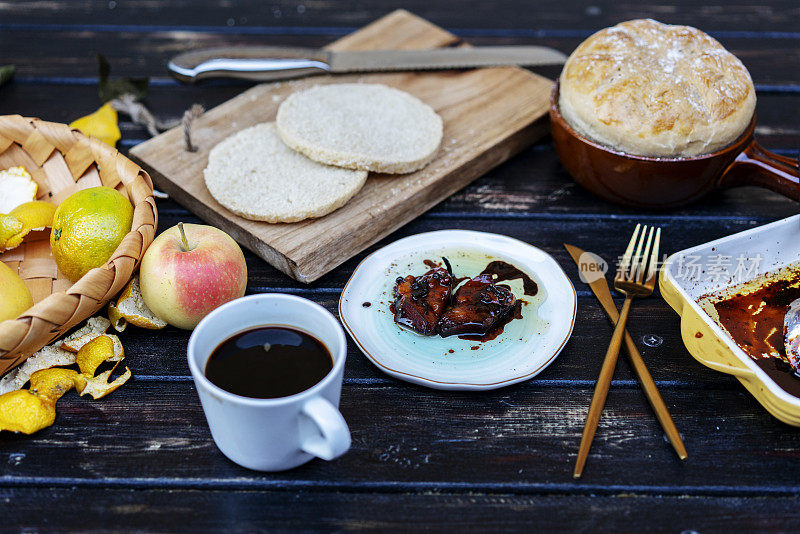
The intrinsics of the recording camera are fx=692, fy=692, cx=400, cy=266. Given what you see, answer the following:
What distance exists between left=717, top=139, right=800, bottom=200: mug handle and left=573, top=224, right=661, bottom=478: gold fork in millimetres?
252

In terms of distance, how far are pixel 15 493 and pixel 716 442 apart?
3.82ft

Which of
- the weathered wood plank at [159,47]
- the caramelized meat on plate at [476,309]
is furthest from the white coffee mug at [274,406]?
the weathered wood plank at [159,47]

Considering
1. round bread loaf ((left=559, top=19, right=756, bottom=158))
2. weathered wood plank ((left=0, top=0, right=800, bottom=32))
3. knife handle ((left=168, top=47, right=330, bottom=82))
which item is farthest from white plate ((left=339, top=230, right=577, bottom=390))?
weathered wood plank ((left=0, top=0, right=800, bottom=32))

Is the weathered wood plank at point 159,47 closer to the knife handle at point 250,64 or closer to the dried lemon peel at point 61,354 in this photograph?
the knife handle at point 250,64

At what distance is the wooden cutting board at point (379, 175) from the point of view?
1573mm

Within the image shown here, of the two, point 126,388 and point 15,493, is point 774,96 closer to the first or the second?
point 126,388

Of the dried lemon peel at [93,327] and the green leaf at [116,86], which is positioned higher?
the green leaf at [116,86]

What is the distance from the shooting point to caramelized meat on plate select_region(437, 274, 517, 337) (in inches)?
52.6

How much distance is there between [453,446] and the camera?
1.18m

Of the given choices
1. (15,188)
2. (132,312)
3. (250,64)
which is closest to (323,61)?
(250,64)

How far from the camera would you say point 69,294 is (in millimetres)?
1174

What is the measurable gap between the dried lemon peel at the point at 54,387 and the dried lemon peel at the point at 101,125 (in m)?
0.77

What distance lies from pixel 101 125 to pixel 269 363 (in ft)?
3.71

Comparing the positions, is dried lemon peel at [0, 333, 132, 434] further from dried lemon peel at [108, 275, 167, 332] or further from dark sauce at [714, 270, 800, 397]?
dark sauce at [714, 270, 800, 397]
